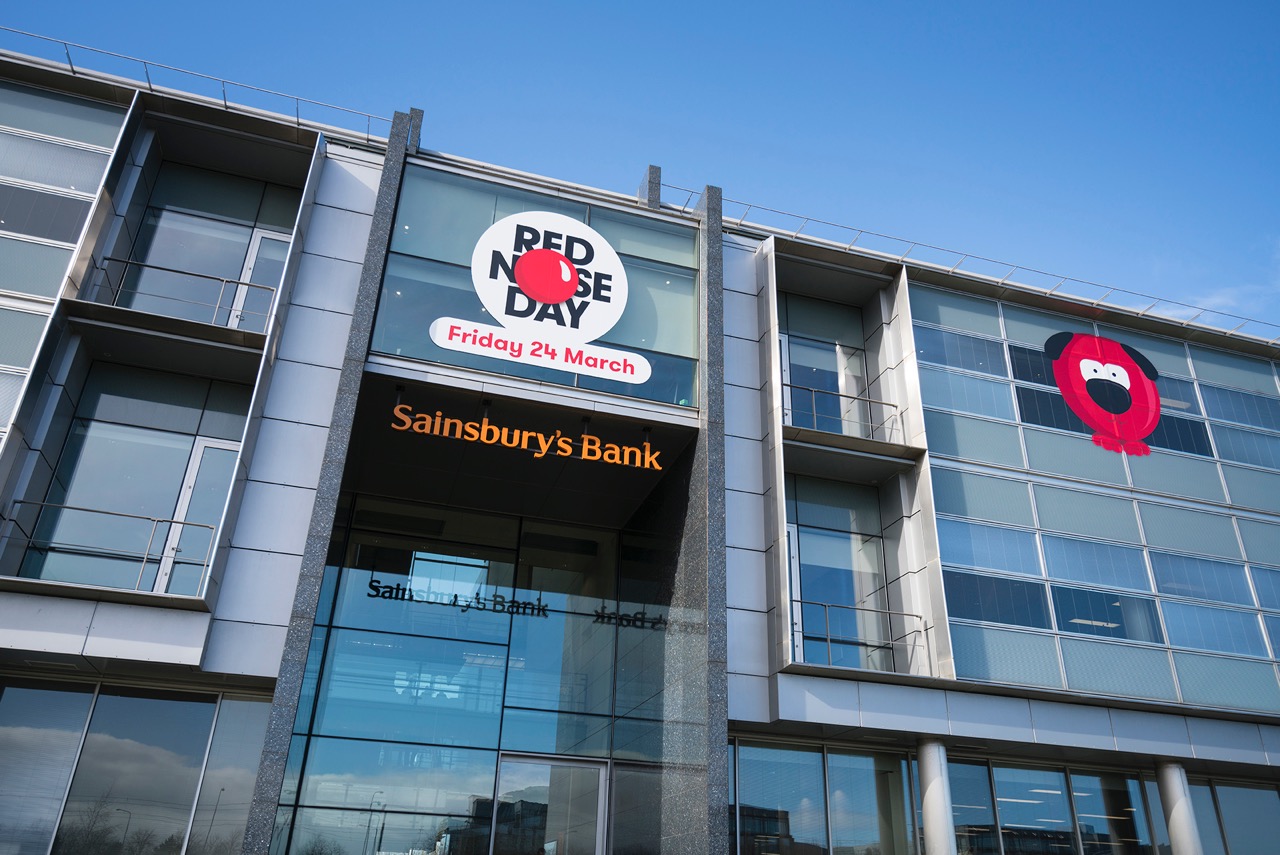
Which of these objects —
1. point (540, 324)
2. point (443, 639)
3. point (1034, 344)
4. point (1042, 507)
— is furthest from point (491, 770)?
point (1034, 344)

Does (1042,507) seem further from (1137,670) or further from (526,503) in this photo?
(526,503)

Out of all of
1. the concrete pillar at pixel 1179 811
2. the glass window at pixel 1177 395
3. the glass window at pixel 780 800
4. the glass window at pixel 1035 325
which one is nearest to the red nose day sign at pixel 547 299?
the glass window at pixel 780 800

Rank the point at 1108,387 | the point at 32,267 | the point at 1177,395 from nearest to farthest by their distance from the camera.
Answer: the point at 32,267, the point at 1108,387, the point at 1177,395

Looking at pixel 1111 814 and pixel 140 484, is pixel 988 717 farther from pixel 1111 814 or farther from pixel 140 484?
pixel 140 484

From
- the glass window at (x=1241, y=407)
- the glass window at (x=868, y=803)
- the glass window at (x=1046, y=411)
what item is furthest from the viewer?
the glass window at (x=1241, y=407)

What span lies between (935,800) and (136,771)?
1175 cm

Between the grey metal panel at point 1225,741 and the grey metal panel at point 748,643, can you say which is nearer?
the grey metal panel at point 748,643

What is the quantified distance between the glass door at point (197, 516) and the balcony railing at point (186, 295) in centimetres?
203

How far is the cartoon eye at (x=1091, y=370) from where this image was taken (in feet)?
62.2

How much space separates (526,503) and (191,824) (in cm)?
718

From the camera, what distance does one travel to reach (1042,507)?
17078 mm

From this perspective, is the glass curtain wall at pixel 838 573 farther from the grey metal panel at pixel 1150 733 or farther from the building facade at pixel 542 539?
the grey metal panel at pixel 1150 733

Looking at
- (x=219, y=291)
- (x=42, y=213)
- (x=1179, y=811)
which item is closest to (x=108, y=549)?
(x=219, y=291)

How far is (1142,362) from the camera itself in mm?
19641
